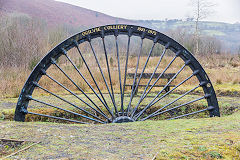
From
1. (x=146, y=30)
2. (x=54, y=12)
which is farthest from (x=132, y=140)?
(x=54, y=12)

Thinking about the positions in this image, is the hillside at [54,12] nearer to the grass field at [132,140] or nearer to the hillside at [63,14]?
the hillside at [63,14]

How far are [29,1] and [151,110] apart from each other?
4426 centimetres

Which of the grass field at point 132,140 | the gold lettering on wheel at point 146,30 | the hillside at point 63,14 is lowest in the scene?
the grass field at point 132,140

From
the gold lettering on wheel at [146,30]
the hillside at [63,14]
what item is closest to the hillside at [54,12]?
the hillside at [63,14]

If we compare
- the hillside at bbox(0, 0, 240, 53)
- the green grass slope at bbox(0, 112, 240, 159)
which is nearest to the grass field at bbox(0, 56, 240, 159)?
the green grass slope at bbox(0, 112, 240, 159)

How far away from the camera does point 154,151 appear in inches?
123

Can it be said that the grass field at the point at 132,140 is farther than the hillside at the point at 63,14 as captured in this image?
No

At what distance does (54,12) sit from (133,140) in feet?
163

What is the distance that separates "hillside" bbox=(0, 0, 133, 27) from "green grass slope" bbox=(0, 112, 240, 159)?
92.9 ft

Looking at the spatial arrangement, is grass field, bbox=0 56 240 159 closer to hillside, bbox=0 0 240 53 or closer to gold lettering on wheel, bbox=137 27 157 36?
gold lettering on wheel, bbox=137 27 157 36

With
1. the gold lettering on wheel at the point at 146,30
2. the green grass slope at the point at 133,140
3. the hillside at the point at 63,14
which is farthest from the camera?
the hillside at the point at 63,14

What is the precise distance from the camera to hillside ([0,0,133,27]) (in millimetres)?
38719

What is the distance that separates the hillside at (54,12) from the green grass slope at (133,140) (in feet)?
92.9

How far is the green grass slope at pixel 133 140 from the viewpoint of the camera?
301 centimetres
